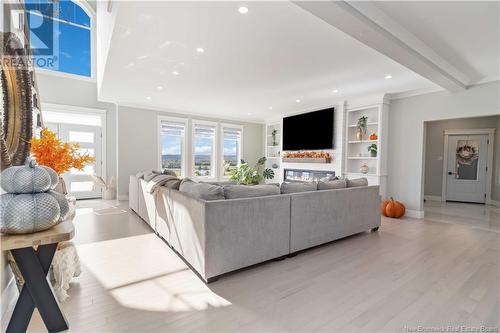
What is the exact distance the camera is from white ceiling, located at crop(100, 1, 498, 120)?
2383 mm

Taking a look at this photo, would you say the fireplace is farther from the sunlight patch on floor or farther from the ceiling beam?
the sunlight patch on floor

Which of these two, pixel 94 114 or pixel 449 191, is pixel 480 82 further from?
pixel 94 114

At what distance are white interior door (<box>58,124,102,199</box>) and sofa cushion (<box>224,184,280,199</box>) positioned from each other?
5.49 meters

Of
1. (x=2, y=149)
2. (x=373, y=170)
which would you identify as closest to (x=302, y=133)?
(x=373, y=170)

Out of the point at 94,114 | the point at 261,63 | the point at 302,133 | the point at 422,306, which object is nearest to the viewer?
the point at 422,306

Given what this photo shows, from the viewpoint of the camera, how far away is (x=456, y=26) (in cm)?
258

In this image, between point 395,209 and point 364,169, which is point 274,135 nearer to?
point 364,169

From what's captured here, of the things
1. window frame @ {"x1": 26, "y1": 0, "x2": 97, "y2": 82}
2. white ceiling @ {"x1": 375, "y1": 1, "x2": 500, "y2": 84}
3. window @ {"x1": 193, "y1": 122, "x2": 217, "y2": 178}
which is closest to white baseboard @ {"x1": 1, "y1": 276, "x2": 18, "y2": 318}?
white ceiling @ {"x1": 375, "y1": 1, "x2": 500, "y2": 84}

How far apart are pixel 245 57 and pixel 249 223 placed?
2221 mm

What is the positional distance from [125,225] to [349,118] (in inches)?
→ 213

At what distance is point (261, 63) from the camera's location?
3.55 metres

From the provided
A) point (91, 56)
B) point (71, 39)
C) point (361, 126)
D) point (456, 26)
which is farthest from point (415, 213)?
point (71, 39)

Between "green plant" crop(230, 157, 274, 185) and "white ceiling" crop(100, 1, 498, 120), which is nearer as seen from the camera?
"white ceiling" crop(100, 1, 498, 120)

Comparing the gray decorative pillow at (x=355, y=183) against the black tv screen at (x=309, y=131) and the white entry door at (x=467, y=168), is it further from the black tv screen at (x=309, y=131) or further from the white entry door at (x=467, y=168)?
the white entry door at (x=467, y=168)
